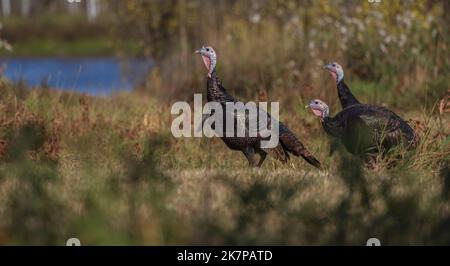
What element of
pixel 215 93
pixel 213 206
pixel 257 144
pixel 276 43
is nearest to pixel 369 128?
pixel 257 144

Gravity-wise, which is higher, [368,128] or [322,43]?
[322,43]

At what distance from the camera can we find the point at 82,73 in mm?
20547

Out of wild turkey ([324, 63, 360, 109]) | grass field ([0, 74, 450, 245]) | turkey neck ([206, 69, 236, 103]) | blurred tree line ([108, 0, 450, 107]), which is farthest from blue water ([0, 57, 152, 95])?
grass field ([0, 74, 450, 245])

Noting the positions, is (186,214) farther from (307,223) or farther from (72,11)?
(72,11)

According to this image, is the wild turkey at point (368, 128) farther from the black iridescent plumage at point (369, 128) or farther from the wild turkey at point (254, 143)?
the wild turkey at point (254, 143)

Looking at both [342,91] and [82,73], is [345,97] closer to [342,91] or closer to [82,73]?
[342,91]

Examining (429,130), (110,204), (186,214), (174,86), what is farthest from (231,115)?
Answer: (174,86)

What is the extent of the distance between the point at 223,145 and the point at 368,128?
5.95ft

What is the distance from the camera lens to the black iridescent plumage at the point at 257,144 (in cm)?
837

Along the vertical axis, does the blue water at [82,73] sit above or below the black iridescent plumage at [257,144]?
above

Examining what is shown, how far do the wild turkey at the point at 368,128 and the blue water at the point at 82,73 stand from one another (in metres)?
2.87

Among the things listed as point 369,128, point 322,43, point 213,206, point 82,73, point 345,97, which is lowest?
point 213,206

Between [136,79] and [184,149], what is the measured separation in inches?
381

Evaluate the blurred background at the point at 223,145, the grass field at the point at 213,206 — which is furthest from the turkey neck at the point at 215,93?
the grass field at the point at 213,206
